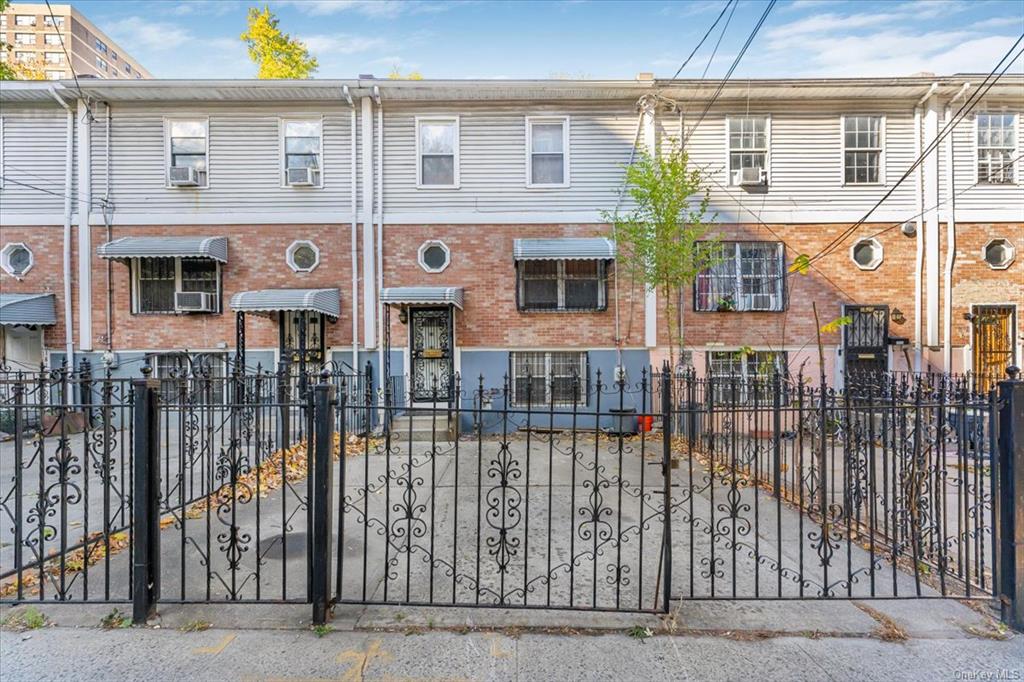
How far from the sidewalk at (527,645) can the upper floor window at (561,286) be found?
26.6 feet

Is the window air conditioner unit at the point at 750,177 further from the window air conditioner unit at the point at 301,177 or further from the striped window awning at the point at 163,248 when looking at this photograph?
the striped window awning at the point at 163,248

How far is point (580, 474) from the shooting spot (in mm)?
7109

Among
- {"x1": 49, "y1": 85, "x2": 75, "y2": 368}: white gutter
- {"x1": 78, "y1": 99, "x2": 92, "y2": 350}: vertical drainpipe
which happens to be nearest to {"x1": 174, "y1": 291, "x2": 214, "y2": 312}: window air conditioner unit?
{"x1": 78, "y1": 99, "x2": 92, "y2": 350}: vertical drainpipe

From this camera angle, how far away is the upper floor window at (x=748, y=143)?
1134 cm

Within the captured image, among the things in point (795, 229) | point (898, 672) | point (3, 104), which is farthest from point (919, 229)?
point (3, 104)

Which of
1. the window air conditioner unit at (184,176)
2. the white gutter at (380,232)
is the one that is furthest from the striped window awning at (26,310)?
the white gutter at (380,232)

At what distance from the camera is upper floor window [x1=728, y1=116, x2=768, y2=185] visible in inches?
446

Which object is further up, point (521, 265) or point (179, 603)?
point (521, 265)

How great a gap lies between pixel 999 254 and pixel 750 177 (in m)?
5.87

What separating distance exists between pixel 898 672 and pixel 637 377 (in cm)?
833

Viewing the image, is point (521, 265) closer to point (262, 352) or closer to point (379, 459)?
point (379, 459)

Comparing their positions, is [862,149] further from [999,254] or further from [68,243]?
[68,243]

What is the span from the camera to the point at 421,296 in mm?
10352

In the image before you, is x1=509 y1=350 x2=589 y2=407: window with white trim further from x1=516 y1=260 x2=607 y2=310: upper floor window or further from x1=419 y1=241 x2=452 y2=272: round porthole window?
x1=419 y1=241 x2=452 y2=272: round porthole window
